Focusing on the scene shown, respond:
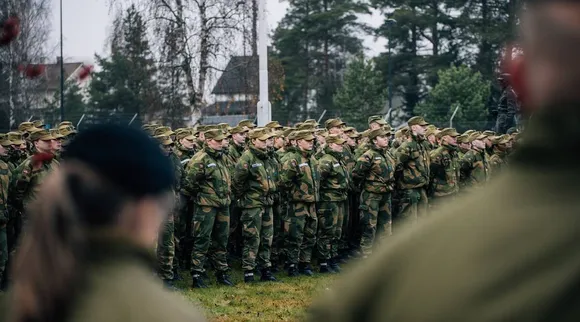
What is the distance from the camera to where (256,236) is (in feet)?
44.2

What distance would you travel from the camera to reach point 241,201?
13555mm

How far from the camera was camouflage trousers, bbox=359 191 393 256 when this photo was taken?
15219 mm

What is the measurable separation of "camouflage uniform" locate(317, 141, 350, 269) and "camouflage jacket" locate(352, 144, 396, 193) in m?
0.45

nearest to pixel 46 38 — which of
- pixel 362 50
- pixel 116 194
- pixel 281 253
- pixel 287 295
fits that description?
pixel 281 253

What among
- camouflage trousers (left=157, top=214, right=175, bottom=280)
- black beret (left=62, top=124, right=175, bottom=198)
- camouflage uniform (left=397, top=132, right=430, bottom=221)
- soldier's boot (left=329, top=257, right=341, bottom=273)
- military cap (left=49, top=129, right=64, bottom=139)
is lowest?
soldier's boot (left=329, top=257, right=341, bottom=273)

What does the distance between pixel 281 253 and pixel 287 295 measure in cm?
294

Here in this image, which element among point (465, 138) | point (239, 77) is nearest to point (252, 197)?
point (465, 138)

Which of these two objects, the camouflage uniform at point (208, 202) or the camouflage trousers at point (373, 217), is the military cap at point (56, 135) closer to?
the camouflage uniform at point (208, 202)

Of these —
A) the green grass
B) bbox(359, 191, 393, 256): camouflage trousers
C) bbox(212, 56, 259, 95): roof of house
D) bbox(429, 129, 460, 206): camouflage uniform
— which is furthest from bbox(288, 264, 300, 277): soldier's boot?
bbox(212, 56, 259, 95): roof of house

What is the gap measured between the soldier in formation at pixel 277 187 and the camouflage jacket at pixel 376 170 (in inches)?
0.7

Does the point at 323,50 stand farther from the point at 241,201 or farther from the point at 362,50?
the point at 241,201

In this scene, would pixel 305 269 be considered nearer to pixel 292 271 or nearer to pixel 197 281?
pixel 292 271

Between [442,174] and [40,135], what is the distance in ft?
24.3

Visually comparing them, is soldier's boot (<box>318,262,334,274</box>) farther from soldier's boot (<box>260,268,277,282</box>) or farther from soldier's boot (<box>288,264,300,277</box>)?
soldier's boot (<box>260,268,277,282</box>)
